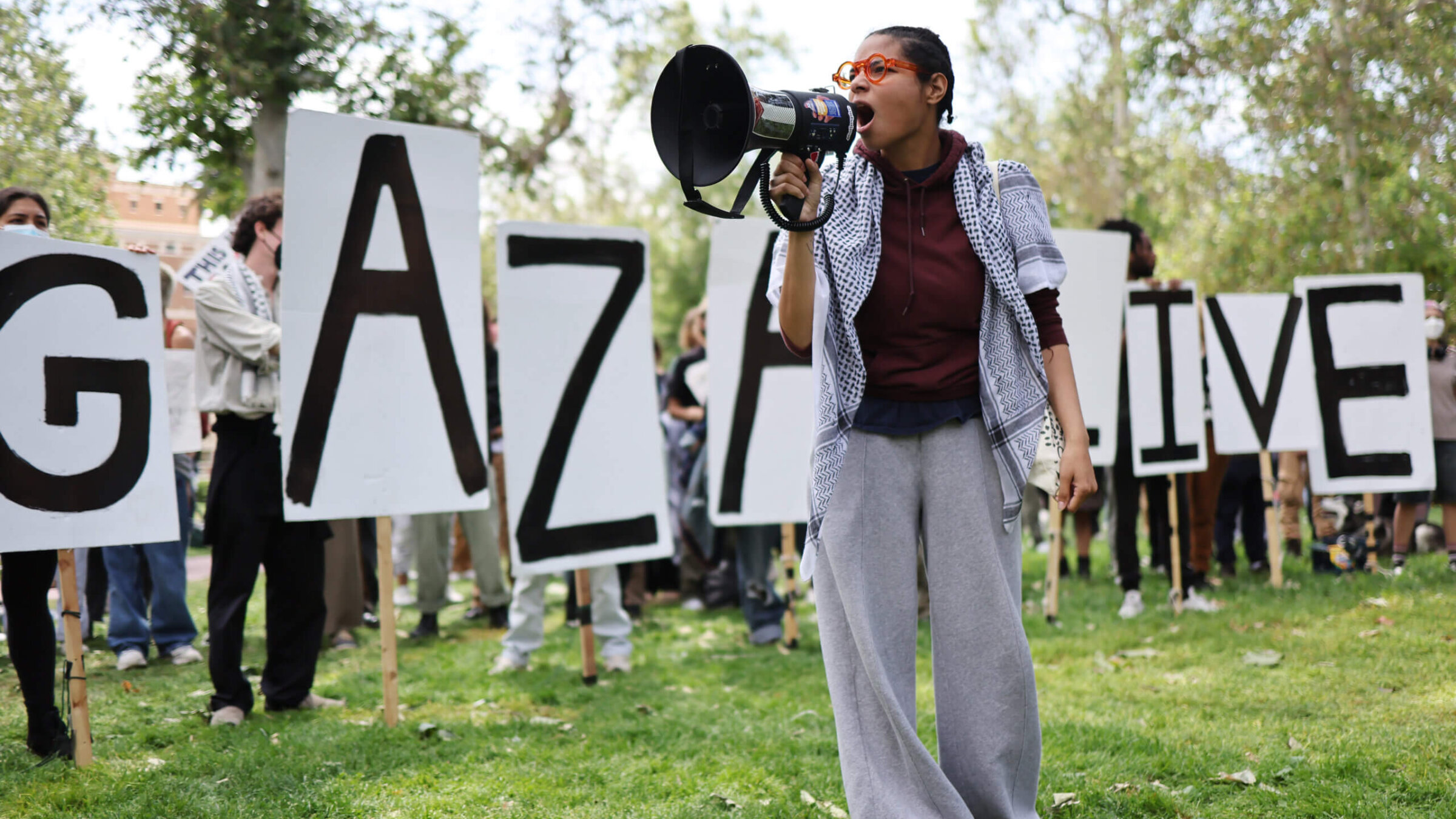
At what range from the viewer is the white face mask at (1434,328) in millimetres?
7398

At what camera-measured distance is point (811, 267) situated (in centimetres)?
235

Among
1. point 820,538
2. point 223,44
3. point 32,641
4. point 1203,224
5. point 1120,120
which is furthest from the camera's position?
point 1120,120

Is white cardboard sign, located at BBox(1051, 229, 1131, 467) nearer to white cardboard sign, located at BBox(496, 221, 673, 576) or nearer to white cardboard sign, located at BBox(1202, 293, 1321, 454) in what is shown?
white cardboard sign, located at BBox(1202, 293, 1321, 454)

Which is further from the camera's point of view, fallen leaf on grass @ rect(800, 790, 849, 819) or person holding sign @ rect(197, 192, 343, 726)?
person holding sign @ rect(197, 192, 343, 726)

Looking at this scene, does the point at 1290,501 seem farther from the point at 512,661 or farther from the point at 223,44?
the point at 223,44

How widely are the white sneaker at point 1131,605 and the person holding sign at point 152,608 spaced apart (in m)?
5.10

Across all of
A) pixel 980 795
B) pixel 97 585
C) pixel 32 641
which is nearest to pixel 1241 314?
pixel 980 795

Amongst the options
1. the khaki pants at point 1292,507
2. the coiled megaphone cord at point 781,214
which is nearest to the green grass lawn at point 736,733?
the coiled megaphone cord at point 781,214

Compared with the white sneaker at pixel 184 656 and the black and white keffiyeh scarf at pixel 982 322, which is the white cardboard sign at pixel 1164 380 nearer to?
the black and white keffiyeh scarf at pixel 982 322

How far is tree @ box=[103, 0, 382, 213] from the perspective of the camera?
1004 cm

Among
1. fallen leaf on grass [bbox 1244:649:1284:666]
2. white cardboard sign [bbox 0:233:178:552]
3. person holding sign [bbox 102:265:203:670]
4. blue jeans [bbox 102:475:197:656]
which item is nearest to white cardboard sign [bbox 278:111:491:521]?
white cardboard sign [bbox 0:233:178:552]

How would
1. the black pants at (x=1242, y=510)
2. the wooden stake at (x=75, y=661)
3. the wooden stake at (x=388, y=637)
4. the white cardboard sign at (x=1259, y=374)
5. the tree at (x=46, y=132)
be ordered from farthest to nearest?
the tree at (x=46, y=132) → the black pants at (x=1242, y=510) → the white cardboard sign at (x=1259, y=374) → the wooden stake at (x=388, y=637) → the wooden stake at (x=75, y=661)

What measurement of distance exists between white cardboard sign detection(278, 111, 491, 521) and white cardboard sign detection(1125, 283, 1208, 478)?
3.89 m

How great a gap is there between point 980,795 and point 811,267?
1253 millimetres
